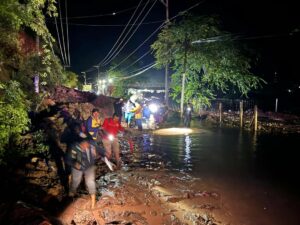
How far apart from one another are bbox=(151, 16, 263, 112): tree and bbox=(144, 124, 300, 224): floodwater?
10626 mm

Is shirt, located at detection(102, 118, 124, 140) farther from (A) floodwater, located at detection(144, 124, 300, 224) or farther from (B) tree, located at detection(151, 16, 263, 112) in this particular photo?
(B) tree, located at detection(151, 16, 263, 112)

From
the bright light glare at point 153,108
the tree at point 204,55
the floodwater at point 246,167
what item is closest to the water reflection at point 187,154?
the floodwater at point 246,167

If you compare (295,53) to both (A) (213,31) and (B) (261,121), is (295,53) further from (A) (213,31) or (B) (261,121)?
(B) (261,121)

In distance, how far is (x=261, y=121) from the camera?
67.5 feet

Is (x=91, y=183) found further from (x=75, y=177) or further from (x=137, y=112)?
(x=137, y=112)

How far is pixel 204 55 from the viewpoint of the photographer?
85.9 ft

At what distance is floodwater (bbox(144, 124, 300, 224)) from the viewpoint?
6562mm

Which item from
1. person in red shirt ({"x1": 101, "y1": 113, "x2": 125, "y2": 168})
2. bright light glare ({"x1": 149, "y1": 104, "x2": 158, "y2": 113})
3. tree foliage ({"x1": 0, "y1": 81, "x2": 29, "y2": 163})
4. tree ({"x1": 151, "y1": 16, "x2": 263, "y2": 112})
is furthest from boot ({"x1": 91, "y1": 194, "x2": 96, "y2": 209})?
tree ({"x1": 151, "y1": 16, "x2": 263, "y2": 112})

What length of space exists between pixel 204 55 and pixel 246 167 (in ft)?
58.4

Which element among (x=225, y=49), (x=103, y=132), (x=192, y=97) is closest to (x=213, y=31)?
(x=225, y=49)

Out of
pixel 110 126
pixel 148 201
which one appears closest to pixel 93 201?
pixel 148 201

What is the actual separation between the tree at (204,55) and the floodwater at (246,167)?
1063 centimetres

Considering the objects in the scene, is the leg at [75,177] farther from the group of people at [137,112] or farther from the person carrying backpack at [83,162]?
the group of people at [137,112]

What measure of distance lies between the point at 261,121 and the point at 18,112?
57.6ft
